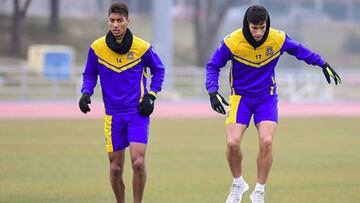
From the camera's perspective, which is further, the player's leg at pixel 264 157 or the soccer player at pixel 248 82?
the soccer player at pixel 248 82

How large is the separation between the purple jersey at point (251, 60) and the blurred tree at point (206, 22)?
3803 cm

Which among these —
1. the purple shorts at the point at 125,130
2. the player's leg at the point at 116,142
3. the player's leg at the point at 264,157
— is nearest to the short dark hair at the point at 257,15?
the player's leg at the point at 264,157

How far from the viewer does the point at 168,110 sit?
33.0 meters

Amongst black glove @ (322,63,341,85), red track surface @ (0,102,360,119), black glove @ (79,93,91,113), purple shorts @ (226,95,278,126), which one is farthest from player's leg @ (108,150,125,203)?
red track surface @ (0,102,360,119)

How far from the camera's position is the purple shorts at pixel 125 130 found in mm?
10352

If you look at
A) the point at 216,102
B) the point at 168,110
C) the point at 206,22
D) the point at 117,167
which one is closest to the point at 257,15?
the point at 216,102

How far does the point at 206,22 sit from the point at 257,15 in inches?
1610

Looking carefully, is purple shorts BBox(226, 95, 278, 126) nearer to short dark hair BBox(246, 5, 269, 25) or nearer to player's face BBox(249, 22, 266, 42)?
player's face BBox(249, 22, 266, 42)

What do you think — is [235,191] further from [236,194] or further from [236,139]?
[236,139]

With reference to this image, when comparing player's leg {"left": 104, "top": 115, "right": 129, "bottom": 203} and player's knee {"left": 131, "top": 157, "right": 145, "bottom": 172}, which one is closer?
player's knee {"left": 131, "top": 157, "right": 145, "bottom": 172}

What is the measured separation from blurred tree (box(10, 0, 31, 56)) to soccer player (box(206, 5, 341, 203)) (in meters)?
37.8

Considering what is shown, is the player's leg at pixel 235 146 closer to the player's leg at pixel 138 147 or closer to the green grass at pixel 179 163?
the green grass at pixel 179 163

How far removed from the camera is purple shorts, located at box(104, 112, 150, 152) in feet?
34.0

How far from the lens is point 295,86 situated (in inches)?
1582
